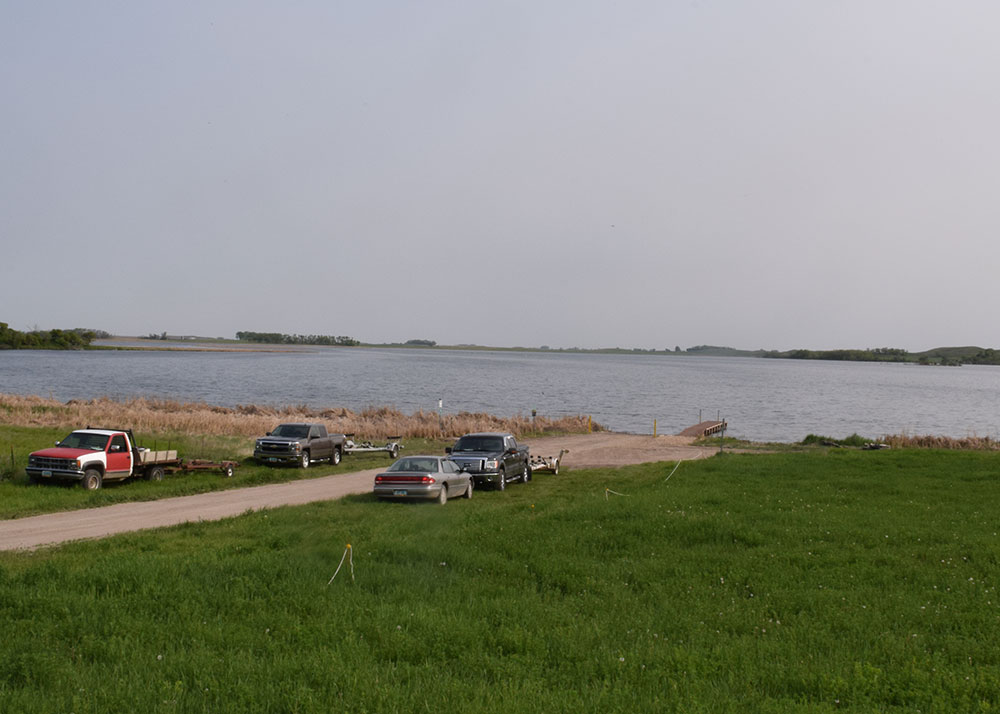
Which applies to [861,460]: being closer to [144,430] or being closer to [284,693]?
[284,693]

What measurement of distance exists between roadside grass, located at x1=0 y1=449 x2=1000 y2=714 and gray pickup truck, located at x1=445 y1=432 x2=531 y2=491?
7654 millimetres

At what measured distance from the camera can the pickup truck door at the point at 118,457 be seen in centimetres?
2406

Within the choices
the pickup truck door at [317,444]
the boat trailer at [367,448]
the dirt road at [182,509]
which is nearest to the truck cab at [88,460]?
the dirt road at [182,509]

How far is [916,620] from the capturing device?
9586mm

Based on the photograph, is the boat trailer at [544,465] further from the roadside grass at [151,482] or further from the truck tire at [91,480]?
the truck tire at [91,480]

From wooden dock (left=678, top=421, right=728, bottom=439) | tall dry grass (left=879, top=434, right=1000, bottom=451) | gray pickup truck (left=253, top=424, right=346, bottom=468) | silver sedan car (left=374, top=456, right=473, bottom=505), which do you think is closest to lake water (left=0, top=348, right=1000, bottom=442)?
wooden dock (left=678, top=421, right=728, bottom=439)

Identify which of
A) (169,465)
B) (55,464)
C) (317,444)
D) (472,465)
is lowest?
(169,465)

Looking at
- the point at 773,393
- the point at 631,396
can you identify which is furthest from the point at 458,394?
the point at 773,393

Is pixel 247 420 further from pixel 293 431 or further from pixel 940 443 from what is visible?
pixel 940 443

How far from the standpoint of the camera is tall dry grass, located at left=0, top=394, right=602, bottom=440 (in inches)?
1635

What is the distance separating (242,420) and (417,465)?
27.1 metres

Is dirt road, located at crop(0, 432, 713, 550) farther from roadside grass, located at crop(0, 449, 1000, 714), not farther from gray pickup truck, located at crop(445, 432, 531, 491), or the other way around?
gray pickup truck, located at crop(445, 432, 531, 491)

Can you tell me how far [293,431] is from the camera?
104ft

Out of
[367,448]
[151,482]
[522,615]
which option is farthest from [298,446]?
[522,615]
